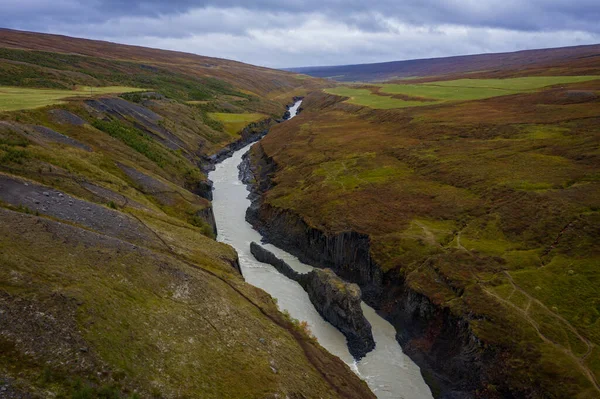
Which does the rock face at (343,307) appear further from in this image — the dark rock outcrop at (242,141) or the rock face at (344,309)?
the dark rock outcrop at (242,141)

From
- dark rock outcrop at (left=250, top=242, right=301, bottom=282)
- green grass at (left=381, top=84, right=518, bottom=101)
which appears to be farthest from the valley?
green grass at (left=381, top=84, right=518, bottom=101)

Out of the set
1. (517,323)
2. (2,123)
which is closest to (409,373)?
(517,323)

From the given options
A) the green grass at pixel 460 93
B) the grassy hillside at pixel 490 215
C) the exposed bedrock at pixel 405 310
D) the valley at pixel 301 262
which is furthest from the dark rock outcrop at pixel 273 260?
the green grass at pixel 460 93

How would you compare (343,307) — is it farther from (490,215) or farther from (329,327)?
(490,215)

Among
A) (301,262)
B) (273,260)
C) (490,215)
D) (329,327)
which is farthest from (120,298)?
(490,215)

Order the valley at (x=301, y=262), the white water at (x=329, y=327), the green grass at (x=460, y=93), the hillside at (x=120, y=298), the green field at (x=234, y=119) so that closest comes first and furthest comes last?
the hillside at (x=120, y=298), the valley at (x=301, y=262), the white water at (x=329, y=327), the green grass at (x=460, y=93), the green field at (x=234, y=119)

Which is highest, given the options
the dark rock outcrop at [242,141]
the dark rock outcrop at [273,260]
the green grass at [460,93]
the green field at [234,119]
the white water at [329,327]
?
the green grass at [460,93]
